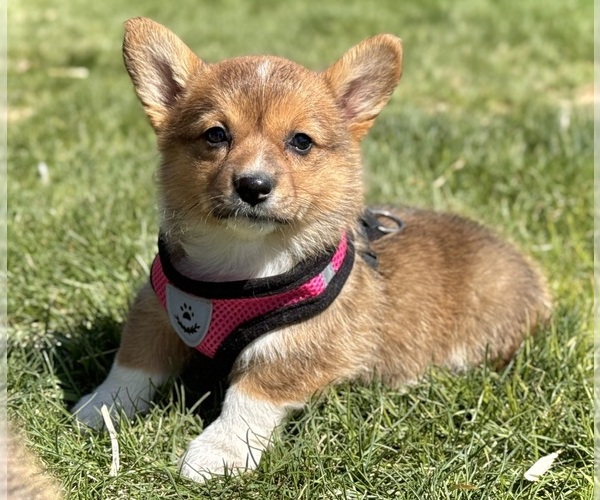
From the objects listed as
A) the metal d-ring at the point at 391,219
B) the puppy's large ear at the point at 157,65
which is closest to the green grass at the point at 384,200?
the metal d-ring at the point at 391,219

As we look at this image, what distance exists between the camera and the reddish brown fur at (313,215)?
3.03m

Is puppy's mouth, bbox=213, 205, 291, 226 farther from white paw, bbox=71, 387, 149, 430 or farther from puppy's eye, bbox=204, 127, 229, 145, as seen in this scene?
white paw, bbox=71, 387, 149, 430

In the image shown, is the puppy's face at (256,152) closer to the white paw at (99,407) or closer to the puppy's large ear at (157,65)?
the puppy's large ear at (157,65)

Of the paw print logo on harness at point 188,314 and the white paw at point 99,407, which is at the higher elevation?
the paw print logo on harness at point 188,314

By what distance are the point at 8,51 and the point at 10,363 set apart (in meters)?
7.06

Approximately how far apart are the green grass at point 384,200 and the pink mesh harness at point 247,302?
0.39m

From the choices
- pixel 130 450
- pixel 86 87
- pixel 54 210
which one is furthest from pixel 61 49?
pixel 130 450

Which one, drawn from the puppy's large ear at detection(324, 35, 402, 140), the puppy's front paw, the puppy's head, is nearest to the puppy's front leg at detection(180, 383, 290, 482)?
the puppy's front paw

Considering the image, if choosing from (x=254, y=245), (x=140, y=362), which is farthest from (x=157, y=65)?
(x=140, y=362)

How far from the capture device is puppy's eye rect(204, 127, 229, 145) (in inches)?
120

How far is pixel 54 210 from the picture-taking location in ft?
16.6

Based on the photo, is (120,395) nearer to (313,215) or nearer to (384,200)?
(313,215)

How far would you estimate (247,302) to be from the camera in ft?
10.5

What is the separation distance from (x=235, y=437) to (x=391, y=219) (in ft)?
5.04
